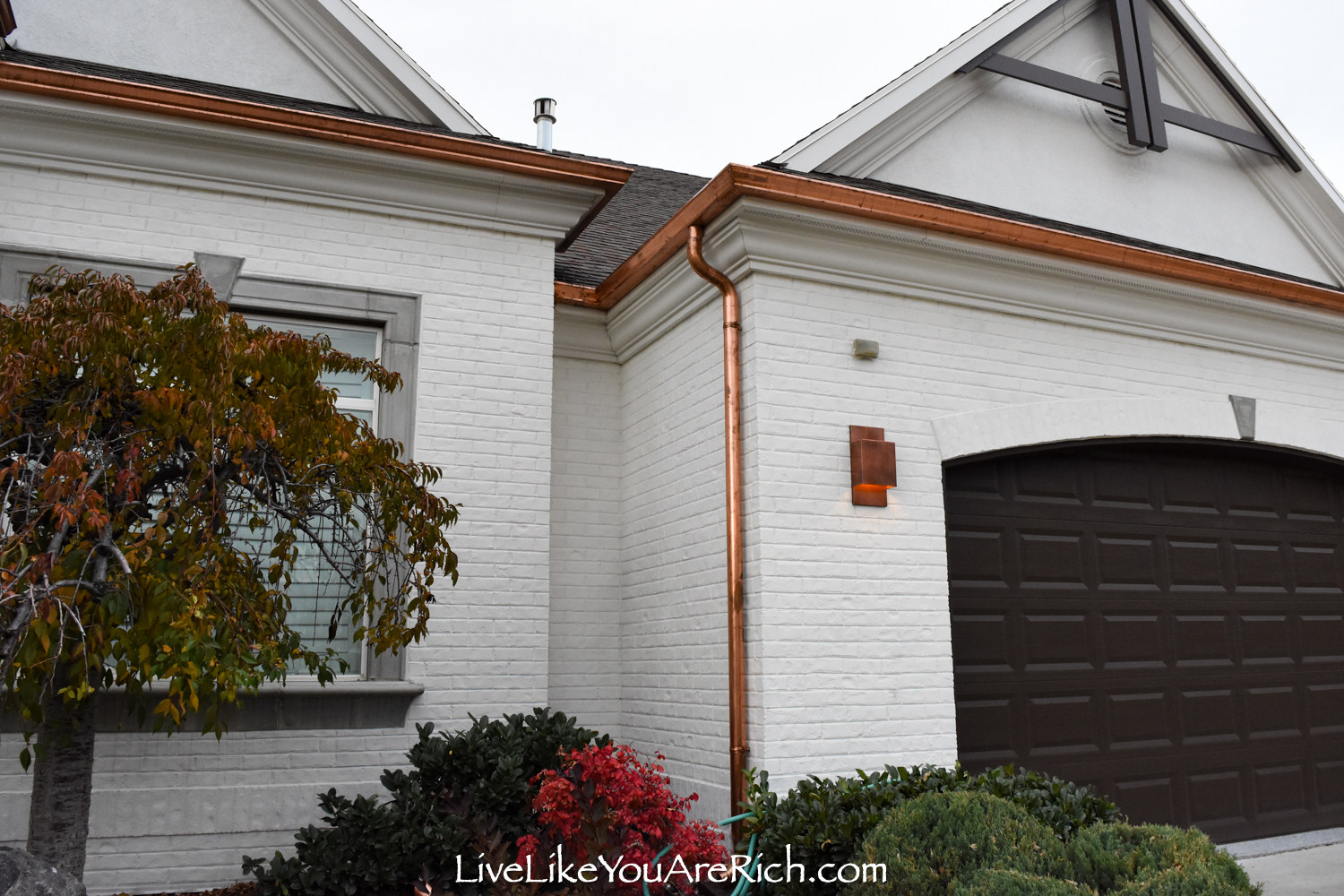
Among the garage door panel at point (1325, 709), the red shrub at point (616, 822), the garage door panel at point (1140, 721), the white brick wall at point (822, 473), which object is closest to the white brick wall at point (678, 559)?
the white brick wall at point (822, 473)

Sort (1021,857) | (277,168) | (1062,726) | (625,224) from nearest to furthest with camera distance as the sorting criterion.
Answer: (1021,857)
(277,168)
(1062,726)
(625,224)

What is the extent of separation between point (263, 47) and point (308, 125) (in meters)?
1.40

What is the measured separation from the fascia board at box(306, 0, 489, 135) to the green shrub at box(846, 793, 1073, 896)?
5125 mm

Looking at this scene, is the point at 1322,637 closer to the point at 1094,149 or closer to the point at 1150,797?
the point at 1150,797

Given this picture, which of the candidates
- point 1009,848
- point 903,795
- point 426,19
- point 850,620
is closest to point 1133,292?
point 850,620

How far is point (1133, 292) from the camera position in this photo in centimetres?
720

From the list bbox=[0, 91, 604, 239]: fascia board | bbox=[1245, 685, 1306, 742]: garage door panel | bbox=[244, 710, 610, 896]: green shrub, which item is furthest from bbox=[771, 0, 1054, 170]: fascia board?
bbox=[1245, 685, 1306, 742]: garage door panel

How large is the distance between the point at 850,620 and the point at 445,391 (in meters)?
2.85

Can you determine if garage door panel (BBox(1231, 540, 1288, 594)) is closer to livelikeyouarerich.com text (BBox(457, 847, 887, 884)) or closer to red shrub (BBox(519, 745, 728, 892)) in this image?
livelikeyouarerich.com text (BBox(457, 847, 887, 884))

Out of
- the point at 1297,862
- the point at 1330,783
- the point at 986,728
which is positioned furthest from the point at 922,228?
the point at 1330,783

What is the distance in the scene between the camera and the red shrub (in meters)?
4.52

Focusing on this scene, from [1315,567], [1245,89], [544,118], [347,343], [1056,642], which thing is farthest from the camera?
[544,118]

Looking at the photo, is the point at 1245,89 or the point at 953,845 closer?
the point at 953,845

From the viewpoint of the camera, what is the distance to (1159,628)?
715 centimetres
